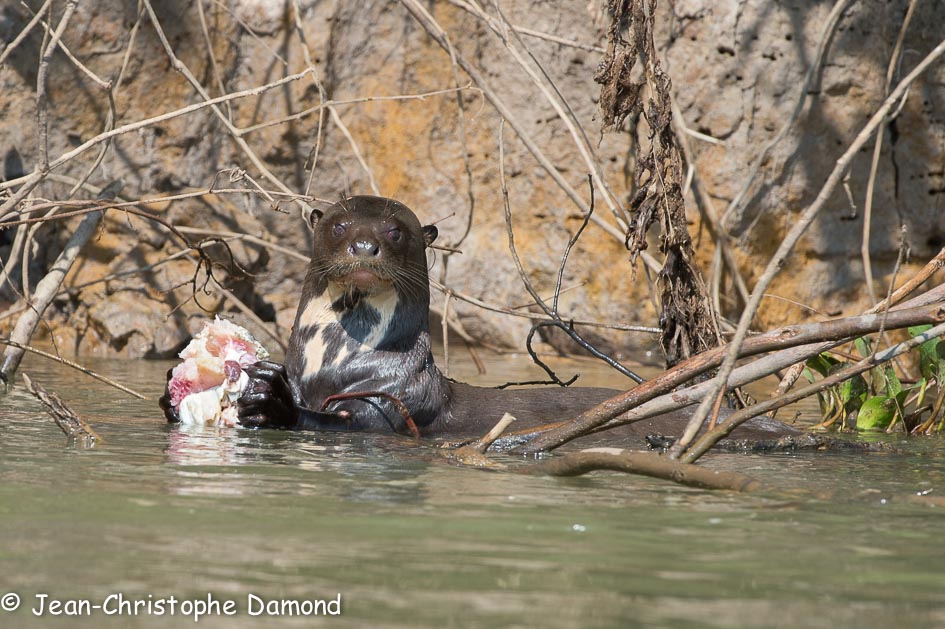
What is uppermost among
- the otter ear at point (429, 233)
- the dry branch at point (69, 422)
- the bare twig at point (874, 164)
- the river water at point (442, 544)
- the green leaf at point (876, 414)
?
the bare twig at point (874, 164)

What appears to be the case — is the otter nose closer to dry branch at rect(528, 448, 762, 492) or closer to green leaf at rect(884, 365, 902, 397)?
dry branch at rect(528, 448, 762, 492)

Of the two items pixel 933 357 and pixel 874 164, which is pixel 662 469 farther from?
pixel 874 164

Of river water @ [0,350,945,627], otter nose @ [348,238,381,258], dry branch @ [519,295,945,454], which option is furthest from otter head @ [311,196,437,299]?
dry branch @ [519,295,945,454]

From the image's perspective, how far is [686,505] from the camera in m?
2.47

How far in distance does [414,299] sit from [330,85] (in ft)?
13.4

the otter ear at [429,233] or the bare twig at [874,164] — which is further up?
the bare twig at [874,164]

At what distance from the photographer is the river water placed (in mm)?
1669

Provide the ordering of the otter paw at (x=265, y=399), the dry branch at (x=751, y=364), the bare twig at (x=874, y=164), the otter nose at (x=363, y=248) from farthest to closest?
the bare twig at (x=874, y=164), the otter nose at (x=363, y=248), the otter paw at (x=265, y=399), the dry branch at (x=751, y=364)

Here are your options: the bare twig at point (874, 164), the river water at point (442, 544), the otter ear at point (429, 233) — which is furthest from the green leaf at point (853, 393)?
the otter ear at point (429, 233)

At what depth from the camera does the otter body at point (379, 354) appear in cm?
405

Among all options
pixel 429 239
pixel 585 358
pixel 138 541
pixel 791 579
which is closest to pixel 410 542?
pixel 138 541

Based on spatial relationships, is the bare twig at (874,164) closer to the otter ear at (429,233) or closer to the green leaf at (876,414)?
the green leaf at (876,414)

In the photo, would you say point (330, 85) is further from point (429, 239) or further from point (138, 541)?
point (138, 541)

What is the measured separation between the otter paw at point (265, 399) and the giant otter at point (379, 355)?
0.06 meters
